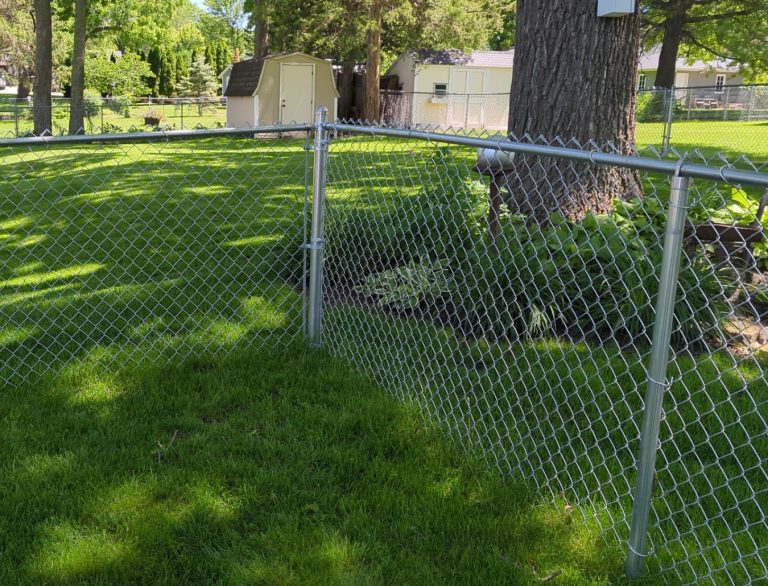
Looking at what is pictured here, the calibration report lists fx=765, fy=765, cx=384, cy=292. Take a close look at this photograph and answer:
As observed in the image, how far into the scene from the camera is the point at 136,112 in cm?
3384

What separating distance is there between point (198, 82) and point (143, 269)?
42898 mm

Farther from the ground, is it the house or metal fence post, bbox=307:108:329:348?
the house

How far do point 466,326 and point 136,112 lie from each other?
32.4 meters

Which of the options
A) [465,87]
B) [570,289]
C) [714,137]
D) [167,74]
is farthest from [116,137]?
[167,74]

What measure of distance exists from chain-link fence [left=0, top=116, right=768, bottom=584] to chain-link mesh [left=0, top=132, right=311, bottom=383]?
0.03m

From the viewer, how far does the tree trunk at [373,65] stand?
69.3 feet

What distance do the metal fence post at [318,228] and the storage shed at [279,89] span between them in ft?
60.2

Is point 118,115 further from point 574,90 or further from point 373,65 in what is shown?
point 574,90

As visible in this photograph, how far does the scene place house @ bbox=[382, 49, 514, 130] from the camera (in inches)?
1097

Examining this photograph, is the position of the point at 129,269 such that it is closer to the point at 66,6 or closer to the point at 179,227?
the point at 179,227

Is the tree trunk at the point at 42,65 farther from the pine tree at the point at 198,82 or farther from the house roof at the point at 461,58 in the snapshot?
the pine tree at the point at 198,82

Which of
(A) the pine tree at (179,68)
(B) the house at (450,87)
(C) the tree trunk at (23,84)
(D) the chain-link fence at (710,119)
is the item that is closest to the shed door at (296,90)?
(B) the house at (450,87)

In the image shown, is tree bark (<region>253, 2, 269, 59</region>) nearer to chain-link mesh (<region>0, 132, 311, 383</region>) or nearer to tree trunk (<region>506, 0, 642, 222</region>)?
chain-link mesh (<region>0, 132, 311, 383</region>)

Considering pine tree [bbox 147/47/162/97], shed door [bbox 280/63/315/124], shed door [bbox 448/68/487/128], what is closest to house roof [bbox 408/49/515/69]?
shed door [bbox 448/68/487/128]
